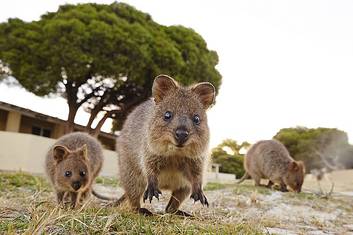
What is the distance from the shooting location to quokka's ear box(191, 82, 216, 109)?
4574mm

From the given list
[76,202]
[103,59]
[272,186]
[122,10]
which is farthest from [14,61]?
[76,202]

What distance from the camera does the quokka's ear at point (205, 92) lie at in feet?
15.0

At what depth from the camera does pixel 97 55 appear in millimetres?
22672

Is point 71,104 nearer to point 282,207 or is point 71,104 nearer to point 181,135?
point 282,207

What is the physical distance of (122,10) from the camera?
26328mm

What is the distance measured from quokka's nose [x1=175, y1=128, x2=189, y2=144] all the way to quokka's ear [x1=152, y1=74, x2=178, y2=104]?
719mm

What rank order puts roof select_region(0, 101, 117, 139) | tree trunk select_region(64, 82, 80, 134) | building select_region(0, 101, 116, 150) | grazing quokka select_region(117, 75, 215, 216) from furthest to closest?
1. tree trunk select_region(64, 82, 80, 134)
2. building select_region(0, 101, 116, 150)
3. roof select_region(0, 101, 117, 139)
4. grazing quokka select_region(117, 75, 215, 216)

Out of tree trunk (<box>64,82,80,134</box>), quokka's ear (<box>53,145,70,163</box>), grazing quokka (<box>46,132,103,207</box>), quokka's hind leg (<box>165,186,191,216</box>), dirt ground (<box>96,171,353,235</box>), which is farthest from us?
tree trunk (<box>64,82,80,134</box>)

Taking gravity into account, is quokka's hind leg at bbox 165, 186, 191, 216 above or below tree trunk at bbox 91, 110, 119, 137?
below

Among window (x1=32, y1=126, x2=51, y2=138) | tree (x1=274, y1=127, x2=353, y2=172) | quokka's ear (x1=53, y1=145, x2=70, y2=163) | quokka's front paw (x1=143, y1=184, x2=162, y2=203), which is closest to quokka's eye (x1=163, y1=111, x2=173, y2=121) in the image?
quokka's front paw (x1=143, y1=184, x2=162, y2=203)

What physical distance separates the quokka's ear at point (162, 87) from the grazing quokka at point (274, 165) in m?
8.22

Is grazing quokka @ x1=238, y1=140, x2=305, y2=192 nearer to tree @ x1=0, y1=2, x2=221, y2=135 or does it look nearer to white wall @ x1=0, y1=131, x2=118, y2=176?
white wall @ x1=0, y1=131, x2=118, y2=176

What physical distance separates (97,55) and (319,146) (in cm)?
1719

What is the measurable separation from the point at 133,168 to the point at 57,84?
65.8 ft
